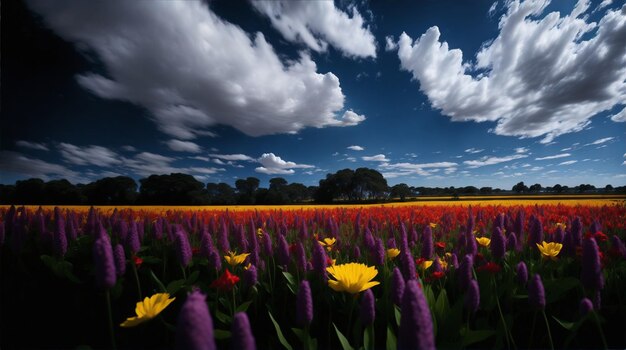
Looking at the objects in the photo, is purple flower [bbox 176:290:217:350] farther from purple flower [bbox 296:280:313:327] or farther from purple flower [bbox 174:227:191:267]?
purple flower [bbox 174:227:191:267]

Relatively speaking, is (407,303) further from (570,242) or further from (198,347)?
(570,242)

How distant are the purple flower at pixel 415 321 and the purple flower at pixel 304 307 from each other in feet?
1.94

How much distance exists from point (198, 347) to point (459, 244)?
2697mm

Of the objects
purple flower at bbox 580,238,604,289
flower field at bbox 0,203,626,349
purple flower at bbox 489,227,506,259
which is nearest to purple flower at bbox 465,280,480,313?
flower field at bbox 0,203,626,349

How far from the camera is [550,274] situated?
2.08 m

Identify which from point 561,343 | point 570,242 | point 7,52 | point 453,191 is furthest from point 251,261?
point 453,191

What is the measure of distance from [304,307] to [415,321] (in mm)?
670

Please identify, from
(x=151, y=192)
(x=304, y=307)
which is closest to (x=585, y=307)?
(x=304, y=307)

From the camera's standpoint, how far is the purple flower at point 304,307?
1.23 meters

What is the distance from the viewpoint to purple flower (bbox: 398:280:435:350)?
0.70 meters

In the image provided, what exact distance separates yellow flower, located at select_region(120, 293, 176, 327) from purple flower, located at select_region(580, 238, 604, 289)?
7.36 feet

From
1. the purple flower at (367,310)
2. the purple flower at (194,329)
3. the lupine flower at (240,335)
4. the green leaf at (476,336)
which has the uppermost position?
the purple flower at (194,329)


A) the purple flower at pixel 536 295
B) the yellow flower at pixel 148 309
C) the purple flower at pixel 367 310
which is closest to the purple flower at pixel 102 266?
the yellow flower at pixel 148 309

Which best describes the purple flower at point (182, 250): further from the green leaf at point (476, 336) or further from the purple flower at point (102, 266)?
the green leaf at point (476, 336)
